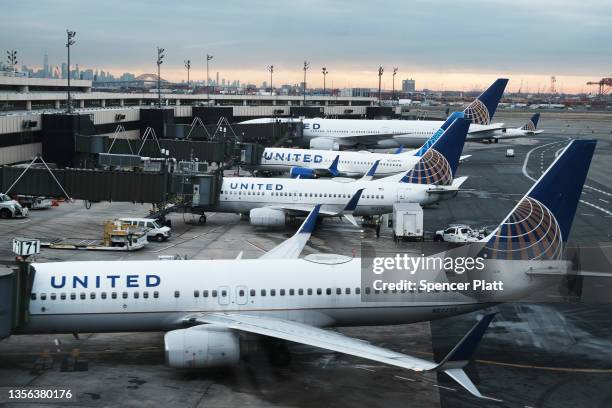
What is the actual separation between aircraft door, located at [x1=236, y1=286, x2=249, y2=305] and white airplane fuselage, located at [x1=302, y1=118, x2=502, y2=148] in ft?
297

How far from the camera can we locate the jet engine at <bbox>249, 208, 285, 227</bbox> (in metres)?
59.1

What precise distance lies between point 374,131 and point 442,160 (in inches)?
2322

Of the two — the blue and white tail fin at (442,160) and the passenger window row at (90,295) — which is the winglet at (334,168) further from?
the passenger window row at (90,295)

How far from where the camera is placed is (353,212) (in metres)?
60.2

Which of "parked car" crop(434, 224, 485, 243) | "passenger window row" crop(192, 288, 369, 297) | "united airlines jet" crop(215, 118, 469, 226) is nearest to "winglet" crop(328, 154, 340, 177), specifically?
"united airlines jet" crop(215, 118, 469, 226)

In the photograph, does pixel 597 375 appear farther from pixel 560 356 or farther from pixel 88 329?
pixel 88 329

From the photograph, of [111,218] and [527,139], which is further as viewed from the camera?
[527,139]

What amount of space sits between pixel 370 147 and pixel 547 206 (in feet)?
316

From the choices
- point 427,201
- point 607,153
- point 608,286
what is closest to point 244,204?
point 427,201

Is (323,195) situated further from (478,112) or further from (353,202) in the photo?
(478,112)

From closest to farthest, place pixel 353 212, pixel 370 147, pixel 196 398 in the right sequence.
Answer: pixel 196 398 < pixel 353 212 < pixel 370 147

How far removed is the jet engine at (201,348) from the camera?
27.1 m

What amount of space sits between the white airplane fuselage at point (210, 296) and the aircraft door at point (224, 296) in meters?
0.04

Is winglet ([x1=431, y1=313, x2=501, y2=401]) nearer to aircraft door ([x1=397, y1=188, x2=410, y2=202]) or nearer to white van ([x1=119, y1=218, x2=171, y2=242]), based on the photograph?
white van ([x1=119, y1=218, x2=171, y2=242])
